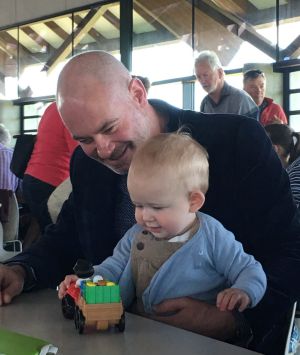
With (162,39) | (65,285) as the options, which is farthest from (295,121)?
(65,285)

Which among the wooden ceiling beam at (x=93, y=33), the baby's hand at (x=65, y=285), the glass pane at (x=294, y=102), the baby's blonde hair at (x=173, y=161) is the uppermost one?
the wooden ceiling beam at (x=93, y=33)

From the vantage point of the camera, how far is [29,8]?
9.58 m

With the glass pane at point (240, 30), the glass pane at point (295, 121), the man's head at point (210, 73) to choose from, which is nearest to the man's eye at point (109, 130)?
the man's head at point (210, 73)

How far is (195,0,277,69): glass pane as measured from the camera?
682 cm

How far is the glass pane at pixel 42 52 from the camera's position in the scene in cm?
917

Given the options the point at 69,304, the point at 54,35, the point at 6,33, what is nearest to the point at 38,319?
the point at 69,304

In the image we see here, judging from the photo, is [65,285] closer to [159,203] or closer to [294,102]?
[159,203]

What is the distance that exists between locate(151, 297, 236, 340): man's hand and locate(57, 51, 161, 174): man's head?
46 cm

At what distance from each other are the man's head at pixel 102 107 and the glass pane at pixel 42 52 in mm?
7738

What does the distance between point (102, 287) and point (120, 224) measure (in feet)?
1.99

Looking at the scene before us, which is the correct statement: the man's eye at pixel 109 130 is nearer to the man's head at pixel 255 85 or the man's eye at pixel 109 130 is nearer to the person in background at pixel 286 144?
the person in background at pixel 286 144

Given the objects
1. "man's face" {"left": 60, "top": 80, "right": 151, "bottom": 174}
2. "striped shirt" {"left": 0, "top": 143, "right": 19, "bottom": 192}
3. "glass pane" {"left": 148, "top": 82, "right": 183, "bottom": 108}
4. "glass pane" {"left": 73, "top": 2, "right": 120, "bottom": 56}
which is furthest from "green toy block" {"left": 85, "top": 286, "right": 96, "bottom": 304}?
"glass pane" {"left": 73, "top": 2, "right": 120, "bottom": 56}

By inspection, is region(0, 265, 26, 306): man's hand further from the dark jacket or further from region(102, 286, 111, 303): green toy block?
region(102, 286, 111, 303): green toy block

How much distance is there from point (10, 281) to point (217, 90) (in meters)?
3.13
